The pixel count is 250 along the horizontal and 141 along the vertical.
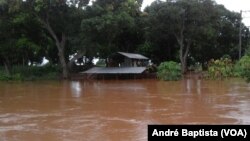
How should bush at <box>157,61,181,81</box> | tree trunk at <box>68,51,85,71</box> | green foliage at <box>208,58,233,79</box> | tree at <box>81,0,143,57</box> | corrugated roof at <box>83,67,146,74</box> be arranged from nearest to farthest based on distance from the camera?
green foliage at <box>208,58,233,79</box>
bush at <box>157,61,181,81</box>
tree at <box>81,0,143,57</box>
corrugated roof at <box>83,67,146,74</box>
tree trunk at <box>68,51,85,71</box>

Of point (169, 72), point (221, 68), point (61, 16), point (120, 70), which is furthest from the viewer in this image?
point (120, 70)

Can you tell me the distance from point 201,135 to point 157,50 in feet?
139

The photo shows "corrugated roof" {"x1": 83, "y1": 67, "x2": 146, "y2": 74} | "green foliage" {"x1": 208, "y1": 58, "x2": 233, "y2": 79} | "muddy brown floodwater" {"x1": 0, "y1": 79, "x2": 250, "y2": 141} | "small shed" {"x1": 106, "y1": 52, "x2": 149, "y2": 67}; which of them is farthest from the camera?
"small shed" {"x1": 106, "y1": 52, "x2": 149, "y2": 67}

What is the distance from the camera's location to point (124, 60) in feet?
137

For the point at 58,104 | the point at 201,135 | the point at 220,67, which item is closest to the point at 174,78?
the point at 220,67

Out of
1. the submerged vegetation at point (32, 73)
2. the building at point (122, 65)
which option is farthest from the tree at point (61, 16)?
the building at point (122, 65)

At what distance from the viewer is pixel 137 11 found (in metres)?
42.4

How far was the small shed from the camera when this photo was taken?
41.2m

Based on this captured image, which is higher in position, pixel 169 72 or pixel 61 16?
pixel 61 16

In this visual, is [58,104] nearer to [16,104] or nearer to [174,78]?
[16,104]

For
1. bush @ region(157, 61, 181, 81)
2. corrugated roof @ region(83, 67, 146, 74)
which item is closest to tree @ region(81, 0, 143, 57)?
corrugated roof @ region(83, 67, 146, 74)

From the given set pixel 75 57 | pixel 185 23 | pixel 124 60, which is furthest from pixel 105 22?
pixel 185 23

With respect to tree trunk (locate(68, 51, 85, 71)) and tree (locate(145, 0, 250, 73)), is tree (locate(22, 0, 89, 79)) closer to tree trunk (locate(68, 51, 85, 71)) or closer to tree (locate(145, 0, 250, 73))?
tree trunk (locate(68, 51, 85, 71))

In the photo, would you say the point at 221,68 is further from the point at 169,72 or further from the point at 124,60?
the point at 124,60
